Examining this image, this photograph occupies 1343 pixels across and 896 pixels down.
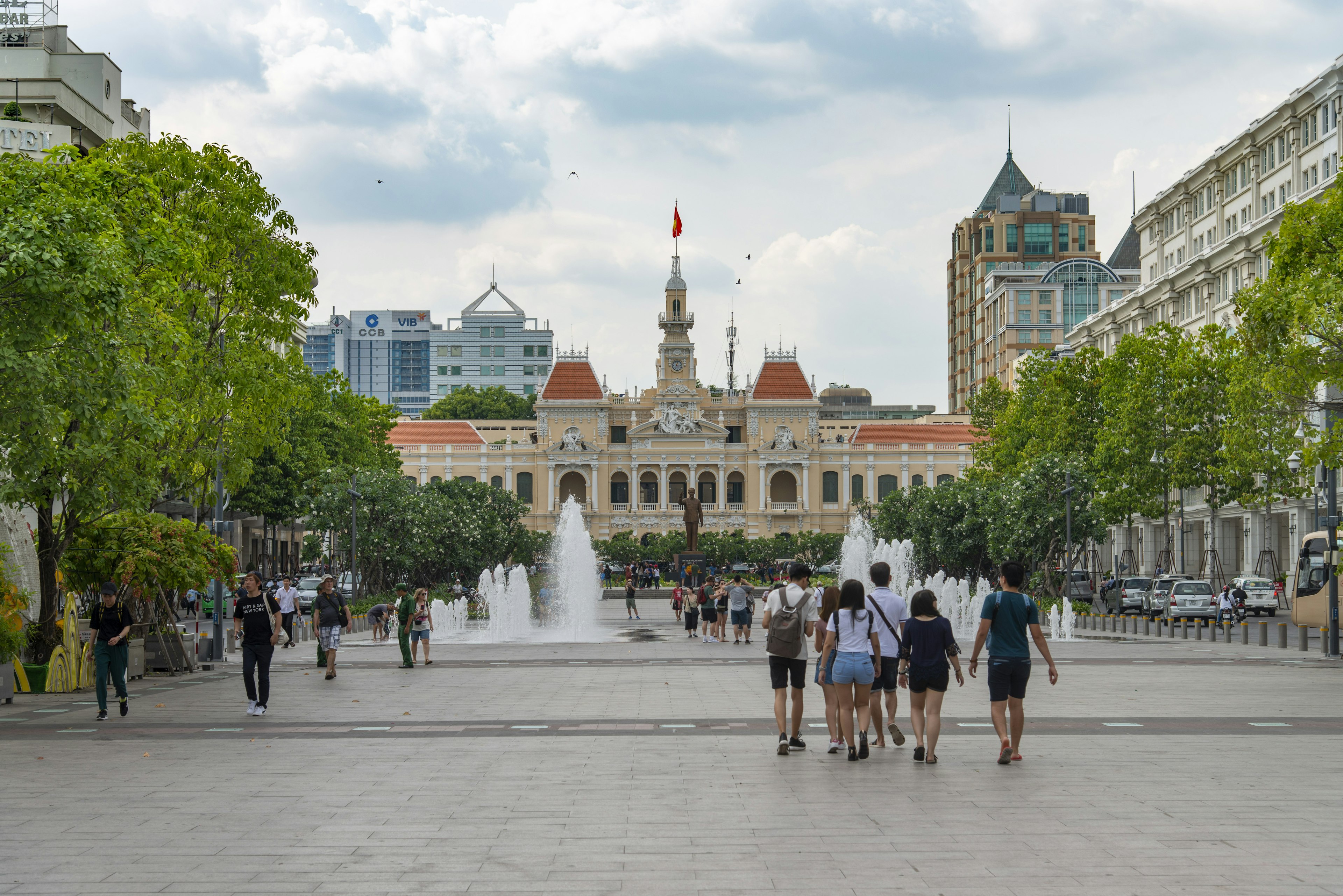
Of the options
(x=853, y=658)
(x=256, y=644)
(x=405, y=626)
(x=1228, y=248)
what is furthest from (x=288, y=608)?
(x=1228, y=248)

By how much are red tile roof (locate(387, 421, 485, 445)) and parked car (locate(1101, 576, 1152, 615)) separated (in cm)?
7049

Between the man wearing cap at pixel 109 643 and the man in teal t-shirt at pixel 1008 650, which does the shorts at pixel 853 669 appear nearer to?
the man in teal t-shirt at pixel 1008 650

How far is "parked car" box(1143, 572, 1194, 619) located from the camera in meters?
42.8

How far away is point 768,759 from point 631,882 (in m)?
4.69

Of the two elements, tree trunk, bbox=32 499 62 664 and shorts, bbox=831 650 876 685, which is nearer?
shorts, bbox=831 650 876 685

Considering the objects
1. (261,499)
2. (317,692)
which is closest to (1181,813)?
(317,692)

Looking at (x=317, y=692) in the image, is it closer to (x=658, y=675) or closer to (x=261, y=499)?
(x=658, y=675)

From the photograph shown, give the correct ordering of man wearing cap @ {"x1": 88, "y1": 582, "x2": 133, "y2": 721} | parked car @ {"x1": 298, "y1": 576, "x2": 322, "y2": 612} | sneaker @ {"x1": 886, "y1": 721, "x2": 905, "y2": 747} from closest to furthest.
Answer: sneaker @ {"x1": 886, "y1": 721, "x2": 905, "y2": 747} → man wearing cap @ {"x1": 88, "y1": 582, "x2": 133, "y2": 721} → parked car @ {"x1": 298, "y1": 576, "x2": 322, "y2": 612}

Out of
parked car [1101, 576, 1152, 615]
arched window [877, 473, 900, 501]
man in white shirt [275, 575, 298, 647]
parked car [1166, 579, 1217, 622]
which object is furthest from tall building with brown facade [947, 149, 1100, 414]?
man in white shirt [275, 575, 298, 647]

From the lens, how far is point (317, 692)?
1875cm

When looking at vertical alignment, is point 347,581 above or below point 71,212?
below

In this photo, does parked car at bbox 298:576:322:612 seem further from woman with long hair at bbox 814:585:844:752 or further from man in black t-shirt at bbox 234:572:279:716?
woman with long hair at bbox 814:585:844:752

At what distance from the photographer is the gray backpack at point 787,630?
12297mm

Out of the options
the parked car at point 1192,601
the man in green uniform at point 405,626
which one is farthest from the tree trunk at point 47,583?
the parked car at point 1192,601
